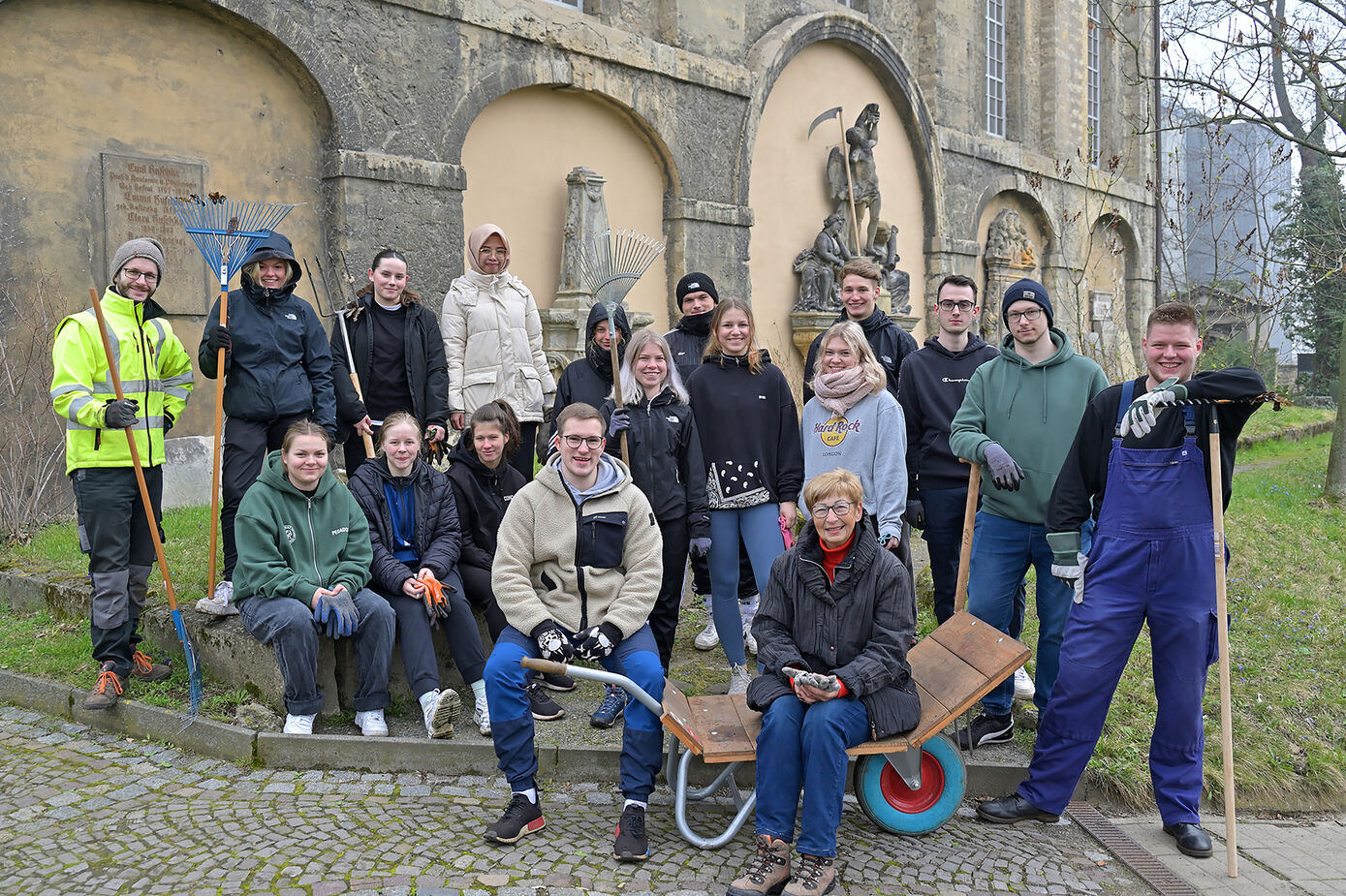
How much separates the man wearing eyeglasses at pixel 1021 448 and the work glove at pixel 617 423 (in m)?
1.35

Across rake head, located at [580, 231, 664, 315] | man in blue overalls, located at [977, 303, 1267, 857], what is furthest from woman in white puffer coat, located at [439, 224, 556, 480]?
man in blue overalls, located at [977, 303, 1267, 857]

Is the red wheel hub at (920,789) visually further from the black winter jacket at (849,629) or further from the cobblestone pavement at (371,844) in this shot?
the black winter jacket at (849,629)

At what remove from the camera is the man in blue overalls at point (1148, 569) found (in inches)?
147

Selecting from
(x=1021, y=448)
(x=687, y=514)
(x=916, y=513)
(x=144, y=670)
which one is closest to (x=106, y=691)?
(x=144, y=670)

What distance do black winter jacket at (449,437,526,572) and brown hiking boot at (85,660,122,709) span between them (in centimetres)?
Answer: 154

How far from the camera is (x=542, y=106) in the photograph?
9.81 meters

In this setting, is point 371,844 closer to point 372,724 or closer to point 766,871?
point 372,724

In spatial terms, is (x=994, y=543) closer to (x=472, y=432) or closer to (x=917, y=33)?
(x=472, y=432)

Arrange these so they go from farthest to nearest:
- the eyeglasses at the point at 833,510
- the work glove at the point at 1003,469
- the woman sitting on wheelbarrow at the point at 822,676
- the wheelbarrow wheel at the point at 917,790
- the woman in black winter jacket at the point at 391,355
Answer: the woman in black winter jacket at the point at 391,355
the work glove at the point at 1003,469
the wheelbarrow wheel at the point at 917,790
the eyeglasses at the point at 833,510
the woman sitting on wheelbarrow at the point at 822,676

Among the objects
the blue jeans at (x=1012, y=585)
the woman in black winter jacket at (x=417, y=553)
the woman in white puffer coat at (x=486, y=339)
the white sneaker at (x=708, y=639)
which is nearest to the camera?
the blue jeans at (x=1012, y=585)

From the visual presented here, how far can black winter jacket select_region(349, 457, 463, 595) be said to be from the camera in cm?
452

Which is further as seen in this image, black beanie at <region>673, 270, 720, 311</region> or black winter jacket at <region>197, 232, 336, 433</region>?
black beanie at <region>673, 270, 720, 311</region>

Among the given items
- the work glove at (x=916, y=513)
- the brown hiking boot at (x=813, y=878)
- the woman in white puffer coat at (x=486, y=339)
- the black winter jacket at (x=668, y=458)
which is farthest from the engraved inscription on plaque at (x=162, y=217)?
the brown hiking boot at (x=813, y=878)

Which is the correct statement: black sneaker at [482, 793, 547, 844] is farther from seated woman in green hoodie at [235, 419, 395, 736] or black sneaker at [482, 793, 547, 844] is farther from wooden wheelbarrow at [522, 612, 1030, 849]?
seated woman in green hoodie at [235, 419, 395, 736]
